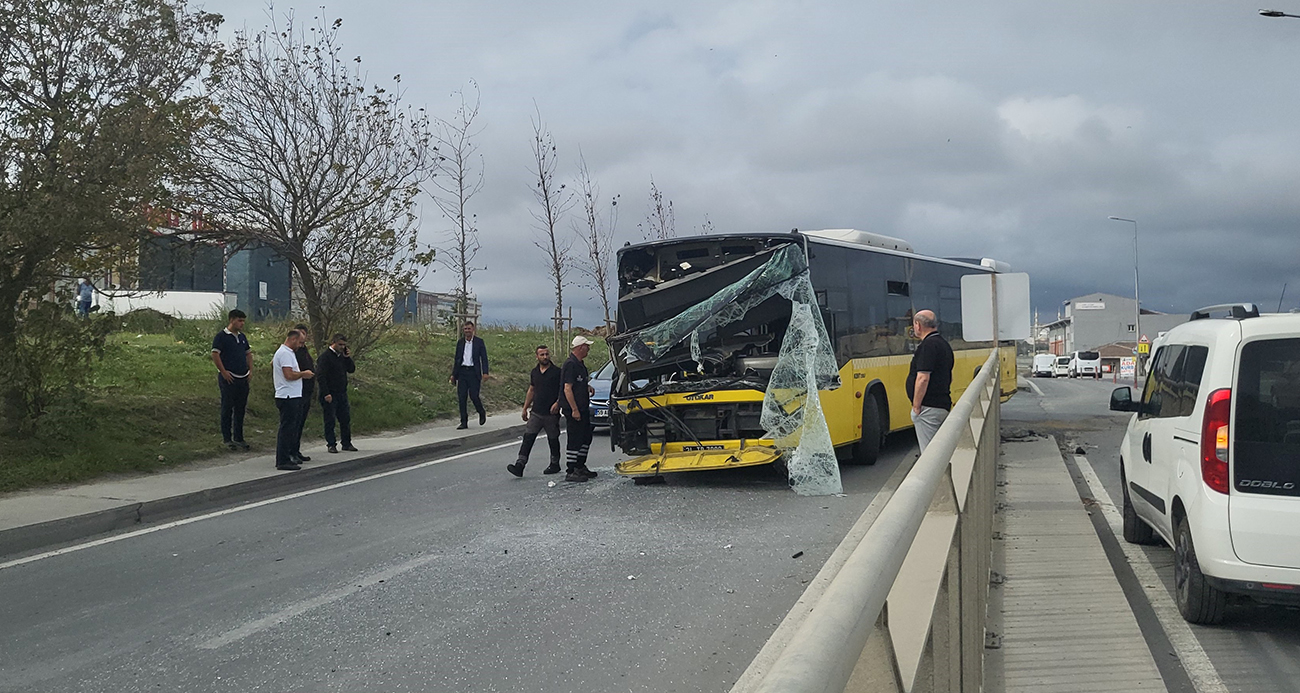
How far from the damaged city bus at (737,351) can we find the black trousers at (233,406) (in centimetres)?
538

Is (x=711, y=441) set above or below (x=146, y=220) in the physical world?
below

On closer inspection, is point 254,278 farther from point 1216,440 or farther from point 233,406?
point 1216,440

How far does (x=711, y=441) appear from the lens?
12023 mm

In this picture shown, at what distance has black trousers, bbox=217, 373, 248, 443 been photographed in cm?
1409

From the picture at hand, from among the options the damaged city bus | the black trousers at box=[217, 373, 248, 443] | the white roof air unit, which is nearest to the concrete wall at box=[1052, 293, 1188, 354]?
the white roof air unit

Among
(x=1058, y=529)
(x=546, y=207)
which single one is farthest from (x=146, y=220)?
(x=546, y=207)

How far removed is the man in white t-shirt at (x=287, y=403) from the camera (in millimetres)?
13141

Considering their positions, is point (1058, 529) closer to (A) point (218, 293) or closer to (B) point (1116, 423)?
(B) point (1116, 423)

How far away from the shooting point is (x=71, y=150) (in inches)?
467

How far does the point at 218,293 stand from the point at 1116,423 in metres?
28.1

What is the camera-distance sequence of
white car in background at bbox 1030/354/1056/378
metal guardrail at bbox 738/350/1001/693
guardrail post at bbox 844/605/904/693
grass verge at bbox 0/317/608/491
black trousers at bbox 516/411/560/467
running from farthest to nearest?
1. white car in background at bbox 1030/354/1056/378
2. black trousers at bbox 516/411/560/467
3. grass verge at bbox 0/317/608/491
4. guardrail post at bbox 844/605/904/693
5. metal guardrail at bbox 738/350/1001/693

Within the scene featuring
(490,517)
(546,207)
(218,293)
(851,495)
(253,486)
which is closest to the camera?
(490,517)

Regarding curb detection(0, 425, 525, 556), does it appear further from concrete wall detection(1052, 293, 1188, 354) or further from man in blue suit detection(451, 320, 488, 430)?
concrete wall detection(1052, 293, 1188, 354)

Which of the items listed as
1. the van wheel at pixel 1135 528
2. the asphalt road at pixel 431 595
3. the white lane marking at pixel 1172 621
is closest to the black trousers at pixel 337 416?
the asphalt road at pixel 431 595
